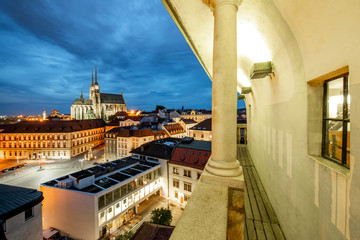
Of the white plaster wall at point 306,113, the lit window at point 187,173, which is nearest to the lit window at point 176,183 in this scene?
the lit window at point 187,173

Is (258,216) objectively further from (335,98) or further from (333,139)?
(335,98)

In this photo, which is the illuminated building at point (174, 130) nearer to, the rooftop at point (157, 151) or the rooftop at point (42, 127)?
the rooftop at point (157, 151)

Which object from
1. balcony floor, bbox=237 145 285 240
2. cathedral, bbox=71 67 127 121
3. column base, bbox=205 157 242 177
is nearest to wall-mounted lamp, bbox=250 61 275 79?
column base, bbox=205 157 242 177

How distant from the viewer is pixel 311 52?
239 cm

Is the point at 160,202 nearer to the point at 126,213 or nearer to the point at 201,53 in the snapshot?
the point at 126,213

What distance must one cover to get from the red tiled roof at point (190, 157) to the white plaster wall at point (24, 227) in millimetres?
13892

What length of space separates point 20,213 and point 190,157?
1562cm

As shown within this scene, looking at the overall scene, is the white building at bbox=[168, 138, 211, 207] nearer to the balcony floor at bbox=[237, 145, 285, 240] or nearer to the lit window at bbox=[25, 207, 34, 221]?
the balcony floor at bbox=[237, 145, 285, 240]

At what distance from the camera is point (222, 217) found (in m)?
1.97

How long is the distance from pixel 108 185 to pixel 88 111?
8093 centimetres

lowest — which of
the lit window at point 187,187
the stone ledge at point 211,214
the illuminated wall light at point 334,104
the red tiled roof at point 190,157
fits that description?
the lit window at point 187,187

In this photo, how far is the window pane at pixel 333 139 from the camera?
2258 millimetres

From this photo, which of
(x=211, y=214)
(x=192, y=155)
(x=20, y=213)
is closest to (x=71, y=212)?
(x=20, y=213)

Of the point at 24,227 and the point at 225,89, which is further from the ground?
the point at 225,89
